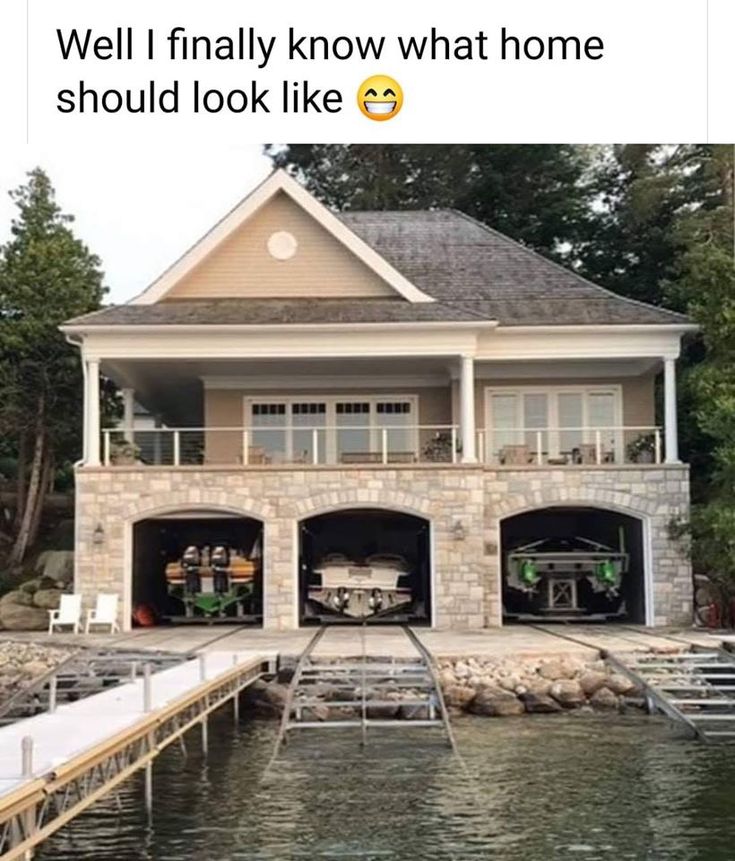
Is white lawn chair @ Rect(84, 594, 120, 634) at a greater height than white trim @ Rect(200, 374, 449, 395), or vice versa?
white trim @ Rect(200, 374, 449, 395)

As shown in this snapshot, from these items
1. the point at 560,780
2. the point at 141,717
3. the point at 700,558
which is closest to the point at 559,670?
the point at 560,780

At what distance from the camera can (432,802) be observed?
11.2 metres

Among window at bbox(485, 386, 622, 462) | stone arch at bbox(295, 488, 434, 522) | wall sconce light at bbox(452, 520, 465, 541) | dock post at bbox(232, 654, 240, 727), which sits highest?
window at bbox(485, 386, 622, 462)

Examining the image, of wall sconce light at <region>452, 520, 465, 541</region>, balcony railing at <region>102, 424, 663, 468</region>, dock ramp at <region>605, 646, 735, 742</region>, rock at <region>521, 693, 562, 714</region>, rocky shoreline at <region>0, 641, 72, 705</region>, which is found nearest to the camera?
dock ramp at <region>605, 646, 735, 742</region>

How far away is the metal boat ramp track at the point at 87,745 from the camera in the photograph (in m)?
7.60

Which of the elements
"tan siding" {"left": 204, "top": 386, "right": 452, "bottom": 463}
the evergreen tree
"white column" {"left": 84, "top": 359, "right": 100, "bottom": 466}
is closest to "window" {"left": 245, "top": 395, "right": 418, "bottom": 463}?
"tan siding" {"left": 204, "top": 386, "right": 452, "bottom": 463}

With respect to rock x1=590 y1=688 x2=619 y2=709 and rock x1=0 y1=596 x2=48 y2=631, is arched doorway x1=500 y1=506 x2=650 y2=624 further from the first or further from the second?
rock x1=0 y1=596 x2=48 y2=631

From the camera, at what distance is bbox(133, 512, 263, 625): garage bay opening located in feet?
77.7

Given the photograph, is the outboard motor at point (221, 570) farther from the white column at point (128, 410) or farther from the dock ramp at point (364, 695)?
the dock ramp at point (364, 695)

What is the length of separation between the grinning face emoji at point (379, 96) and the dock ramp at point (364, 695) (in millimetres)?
6798

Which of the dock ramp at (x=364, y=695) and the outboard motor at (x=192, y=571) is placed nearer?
the dock ramp at (x=364, y=695)

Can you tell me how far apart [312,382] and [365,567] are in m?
4.21

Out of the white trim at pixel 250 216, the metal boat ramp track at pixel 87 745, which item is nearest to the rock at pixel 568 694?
the metal boat ramp track at pixel 87 745

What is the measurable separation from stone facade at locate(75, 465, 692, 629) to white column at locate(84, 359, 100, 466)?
0.33 metres
